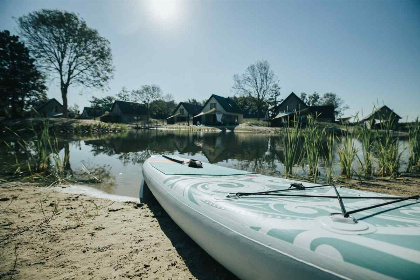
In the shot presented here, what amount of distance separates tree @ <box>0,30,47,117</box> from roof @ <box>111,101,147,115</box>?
20608mm

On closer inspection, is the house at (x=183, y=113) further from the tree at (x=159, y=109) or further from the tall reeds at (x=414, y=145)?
the tall reeds at (x=414, y=145)

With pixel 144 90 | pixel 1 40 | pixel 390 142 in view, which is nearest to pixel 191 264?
pixel 390 142

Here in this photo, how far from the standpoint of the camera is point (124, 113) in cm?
4375

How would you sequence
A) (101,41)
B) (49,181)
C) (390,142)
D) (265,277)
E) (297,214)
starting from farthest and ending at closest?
(101,41) → (390,142) → (49,181) → (297,214) → (265,277)

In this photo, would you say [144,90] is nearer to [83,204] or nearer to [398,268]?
Answer: [83,204]

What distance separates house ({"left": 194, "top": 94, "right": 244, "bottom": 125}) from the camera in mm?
35344

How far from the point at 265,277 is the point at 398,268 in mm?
623

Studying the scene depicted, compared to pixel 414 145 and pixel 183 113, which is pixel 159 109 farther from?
pixel 414 145

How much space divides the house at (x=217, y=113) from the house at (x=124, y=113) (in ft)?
55.2

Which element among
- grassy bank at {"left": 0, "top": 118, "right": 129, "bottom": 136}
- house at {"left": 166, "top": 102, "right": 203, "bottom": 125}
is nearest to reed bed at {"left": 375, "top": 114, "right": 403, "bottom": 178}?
grassy bank at {"left": 0, "top": 118, "right": 129, "bottom": 136}

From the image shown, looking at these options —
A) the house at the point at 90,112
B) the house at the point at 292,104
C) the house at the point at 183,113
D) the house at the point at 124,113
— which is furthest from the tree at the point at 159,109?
the house at the point at 292,104

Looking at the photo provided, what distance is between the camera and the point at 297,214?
4.52ft

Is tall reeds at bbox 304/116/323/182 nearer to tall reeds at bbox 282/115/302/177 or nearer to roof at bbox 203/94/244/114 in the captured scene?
tall reeds at bbox 282/115/302/177

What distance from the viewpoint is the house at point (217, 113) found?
116 ft
